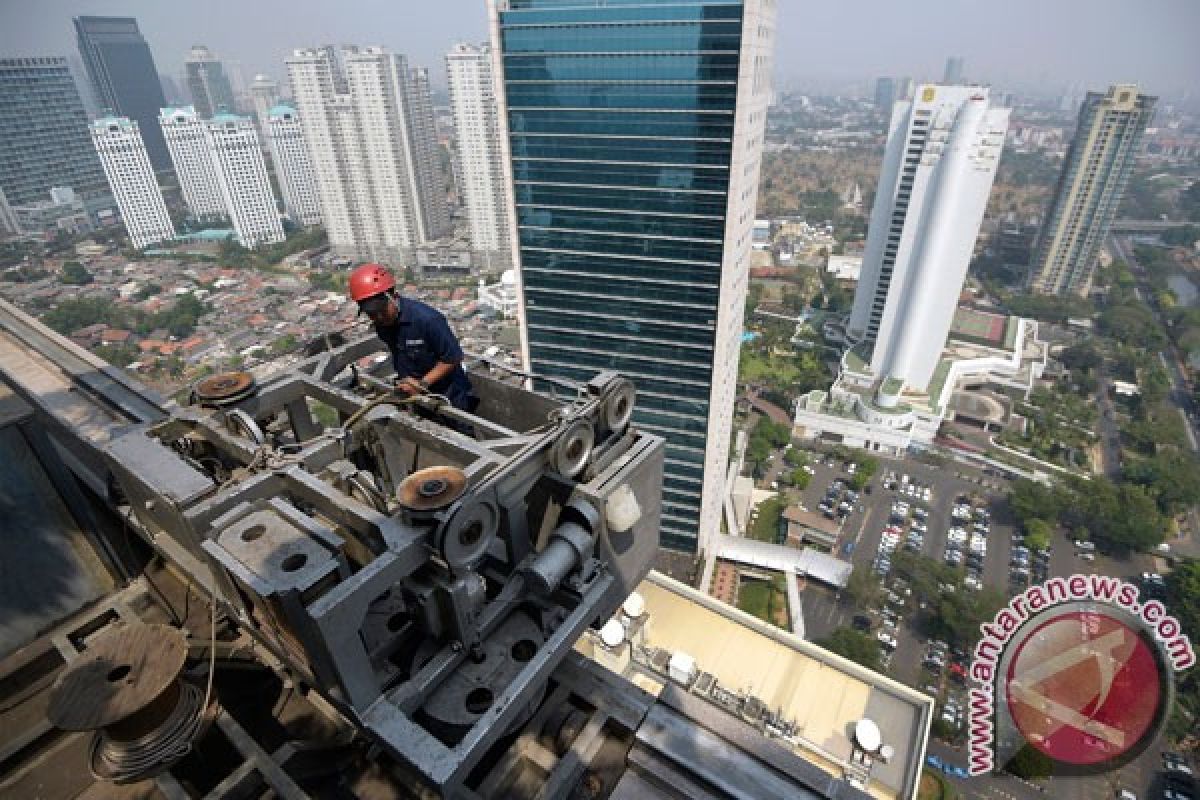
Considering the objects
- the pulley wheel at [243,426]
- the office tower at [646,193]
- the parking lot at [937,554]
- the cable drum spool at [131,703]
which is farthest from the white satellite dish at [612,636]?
the parking lot at [937,554]

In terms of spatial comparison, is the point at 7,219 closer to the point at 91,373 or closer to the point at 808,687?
the point at 91,373

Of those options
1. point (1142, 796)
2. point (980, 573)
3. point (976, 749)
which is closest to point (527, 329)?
point (976, 749)

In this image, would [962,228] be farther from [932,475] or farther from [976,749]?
[976,749]

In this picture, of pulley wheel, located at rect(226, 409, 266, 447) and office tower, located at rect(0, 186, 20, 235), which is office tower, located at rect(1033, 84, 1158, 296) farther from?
office tower, located at rect(0, 186, 20, 235)

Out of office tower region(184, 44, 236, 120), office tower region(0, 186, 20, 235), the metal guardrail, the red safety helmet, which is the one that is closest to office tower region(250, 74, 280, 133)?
office tower region(184, 44, 236, 120)

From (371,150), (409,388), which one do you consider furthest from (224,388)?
(371,150)

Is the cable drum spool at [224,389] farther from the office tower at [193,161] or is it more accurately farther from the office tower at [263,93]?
the office tower at [263,93]
